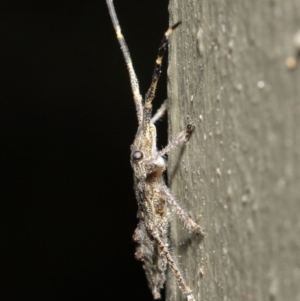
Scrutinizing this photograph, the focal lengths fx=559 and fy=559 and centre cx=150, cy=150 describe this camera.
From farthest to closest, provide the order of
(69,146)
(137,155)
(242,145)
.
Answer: (69,146), (137,155), (242,145)

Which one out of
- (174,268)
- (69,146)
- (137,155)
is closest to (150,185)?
(137,155)

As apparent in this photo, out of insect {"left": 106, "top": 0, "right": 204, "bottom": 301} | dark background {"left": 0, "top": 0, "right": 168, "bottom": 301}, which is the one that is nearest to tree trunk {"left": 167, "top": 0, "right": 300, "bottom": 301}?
insect {"left": 106, "top": 0, "right": 204, "bottom": 301}

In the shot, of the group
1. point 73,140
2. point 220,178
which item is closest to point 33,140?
point 73,140

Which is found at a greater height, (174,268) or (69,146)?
(69,146)

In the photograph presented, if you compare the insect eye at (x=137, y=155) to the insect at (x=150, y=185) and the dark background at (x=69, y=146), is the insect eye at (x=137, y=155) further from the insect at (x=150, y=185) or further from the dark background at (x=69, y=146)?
the dark background at (x=69, y=146)

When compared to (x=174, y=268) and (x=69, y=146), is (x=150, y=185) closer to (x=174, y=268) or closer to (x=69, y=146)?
(x=174, y=268)

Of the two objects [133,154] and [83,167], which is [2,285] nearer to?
[83,167]

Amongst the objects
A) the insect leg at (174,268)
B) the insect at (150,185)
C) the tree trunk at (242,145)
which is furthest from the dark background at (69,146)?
the tree trunk at (242,145)

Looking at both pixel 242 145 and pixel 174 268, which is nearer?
pixel 242 145

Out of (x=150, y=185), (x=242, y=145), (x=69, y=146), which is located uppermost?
(x=69, y=146)
